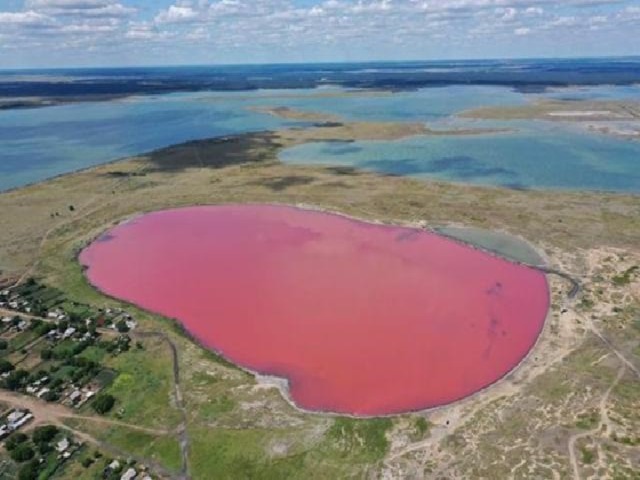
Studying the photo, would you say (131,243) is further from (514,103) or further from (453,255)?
(514,103)

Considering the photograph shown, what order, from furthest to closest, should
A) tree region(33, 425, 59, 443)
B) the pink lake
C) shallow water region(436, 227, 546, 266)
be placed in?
1. shallow water region(436, 227, 546, 266)
2. the pink lake
3. tree region(33, 425, 59, 443)

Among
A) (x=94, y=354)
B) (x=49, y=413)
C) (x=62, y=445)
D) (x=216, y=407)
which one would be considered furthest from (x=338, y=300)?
(x=62, y=445)

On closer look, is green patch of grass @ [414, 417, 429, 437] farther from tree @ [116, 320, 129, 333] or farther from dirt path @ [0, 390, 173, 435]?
tree @ [116, 320, 129, 333]

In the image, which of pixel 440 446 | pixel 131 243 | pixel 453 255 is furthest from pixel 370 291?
pixel 131 243

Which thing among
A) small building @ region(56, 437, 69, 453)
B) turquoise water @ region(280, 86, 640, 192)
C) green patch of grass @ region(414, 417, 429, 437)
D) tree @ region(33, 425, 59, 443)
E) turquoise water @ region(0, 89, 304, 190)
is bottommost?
turquoise water @ region(0, 89, 304, 190)

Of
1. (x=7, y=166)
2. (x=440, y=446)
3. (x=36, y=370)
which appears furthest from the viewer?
(x=7, y=166)

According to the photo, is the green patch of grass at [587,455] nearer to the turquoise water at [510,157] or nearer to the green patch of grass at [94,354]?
the green patch of grass at [94,354]

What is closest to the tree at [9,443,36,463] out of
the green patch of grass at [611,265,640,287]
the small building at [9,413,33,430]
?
the small building at [9,413,33,430]
